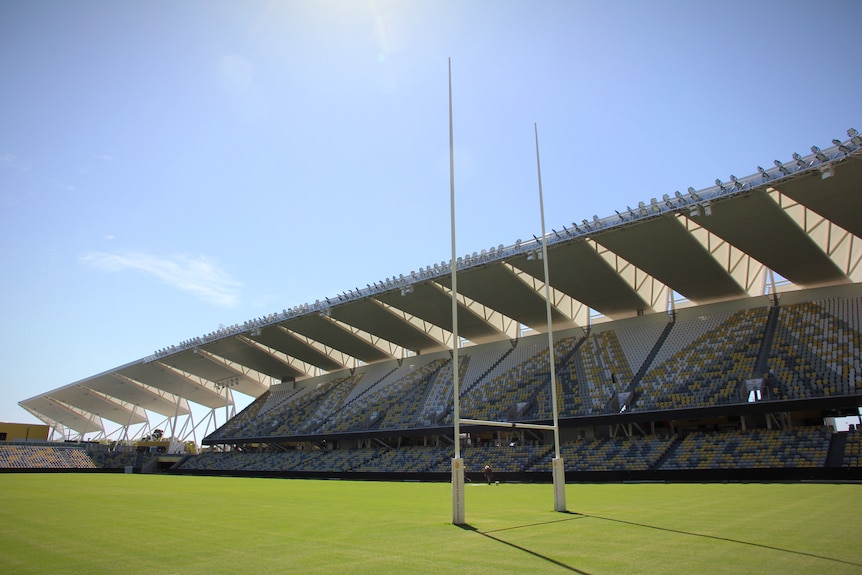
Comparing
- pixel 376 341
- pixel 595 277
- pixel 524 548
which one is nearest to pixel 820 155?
pixel 595 277

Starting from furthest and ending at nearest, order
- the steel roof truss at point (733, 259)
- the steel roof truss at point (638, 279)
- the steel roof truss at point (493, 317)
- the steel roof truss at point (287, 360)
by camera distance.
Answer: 1. the steel roof truss at point (287, 360)
2. the steel roof truss at point (493, 317)
3. the steel roof truss at point (638, 279)
4. the steel roof truss at point (733, 259)

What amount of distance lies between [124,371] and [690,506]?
63019 millimetres

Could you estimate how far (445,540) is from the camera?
30.7ft

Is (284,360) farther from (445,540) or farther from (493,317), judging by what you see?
(445,540)

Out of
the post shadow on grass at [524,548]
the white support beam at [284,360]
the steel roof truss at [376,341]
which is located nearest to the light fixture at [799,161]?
the post shadow on grass at [524,548]

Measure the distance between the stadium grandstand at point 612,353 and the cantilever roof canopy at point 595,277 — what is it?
0.44 ft

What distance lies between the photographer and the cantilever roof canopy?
27359 millimetres

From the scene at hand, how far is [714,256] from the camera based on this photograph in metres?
33.7

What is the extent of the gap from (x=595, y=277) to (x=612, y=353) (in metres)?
7.36

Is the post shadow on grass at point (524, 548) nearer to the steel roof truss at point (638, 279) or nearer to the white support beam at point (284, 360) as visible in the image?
the steel roof truss at point (638, 279)

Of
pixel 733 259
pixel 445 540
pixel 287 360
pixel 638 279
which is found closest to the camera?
pixel 445 540

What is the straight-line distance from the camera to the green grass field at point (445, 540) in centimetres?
716

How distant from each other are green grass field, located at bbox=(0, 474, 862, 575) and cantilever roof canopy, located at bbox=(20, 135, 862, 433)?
16510mm

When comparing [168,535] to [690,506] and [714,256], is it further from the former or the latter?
[714,256]
